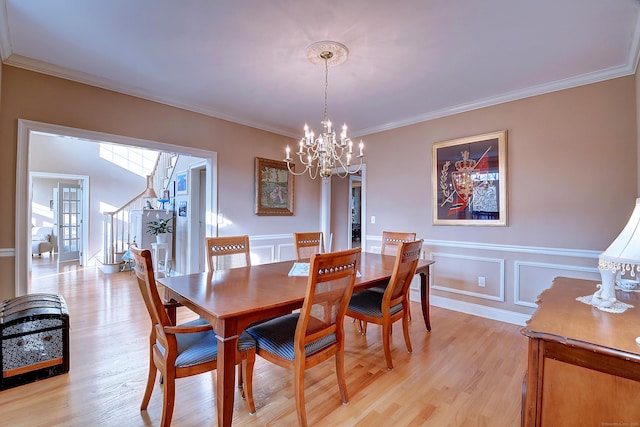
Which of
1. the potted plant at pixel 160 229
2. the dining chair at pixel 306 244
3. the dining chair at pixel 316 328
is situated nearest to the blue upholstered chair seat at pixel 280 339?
the dining chair at pixel 316 328

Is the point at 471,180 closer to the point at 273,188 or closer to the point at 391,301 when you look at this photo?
the point at 391,301

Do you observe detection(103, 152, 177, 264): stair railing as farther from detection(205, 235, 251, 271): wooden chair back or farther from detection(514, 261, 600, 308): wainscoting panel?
detection(514, 261, 600, 308): wainscoting panel

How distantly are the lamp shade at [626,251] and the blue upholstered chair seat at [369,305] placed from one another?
4.40ft

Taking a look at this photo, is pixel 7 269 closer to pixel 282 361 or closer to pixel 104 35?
pixel 104 35

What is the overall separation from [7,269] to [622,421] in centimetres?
407

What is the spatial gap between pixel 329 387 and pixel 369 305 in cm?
67

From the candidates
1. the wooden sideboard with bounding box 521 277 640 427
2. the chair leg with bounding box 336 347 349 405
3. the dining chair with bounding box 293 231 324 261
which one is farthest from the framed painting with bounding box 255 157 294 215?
the wooden sideboard with bounding box 521 277 640 427

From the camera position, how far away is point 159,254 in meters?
5.07

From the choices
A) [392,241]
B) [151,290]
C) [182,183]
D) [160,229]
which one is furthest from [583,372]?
[182,183]

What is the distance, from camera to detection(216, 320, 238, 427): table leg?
1.30 m

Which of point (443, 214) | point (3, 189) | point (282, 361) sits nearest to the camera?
point (282, 361)

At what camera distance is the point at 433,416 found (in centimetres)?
165

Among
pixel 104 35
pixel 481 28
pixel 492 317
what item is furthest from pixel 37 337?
pixel 492 317

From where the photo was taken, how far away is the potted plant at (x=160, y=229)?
4.91 metres
